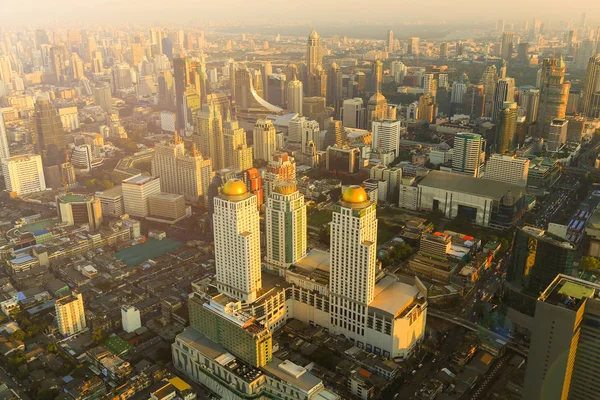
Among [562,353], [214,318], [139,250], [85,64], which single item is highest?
[85,64]

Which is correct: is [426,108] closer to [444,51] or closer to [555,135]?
[555,135]

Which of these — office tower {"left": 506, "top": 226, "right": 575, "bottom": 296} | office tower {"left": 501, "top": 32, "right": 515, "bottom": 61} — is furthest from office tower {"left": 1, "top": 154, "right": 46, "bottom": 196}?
office tower {"left": 501, "top": 32, "right": 515, "bottom": 61}

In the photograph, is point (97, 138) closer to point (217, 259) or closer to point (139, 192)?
point (139, 192)

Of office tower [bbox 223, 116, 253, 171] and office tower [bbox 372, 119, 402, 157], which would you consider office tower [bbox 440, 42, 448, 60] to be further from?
office tower [bbox 223, 116, 253, 171]

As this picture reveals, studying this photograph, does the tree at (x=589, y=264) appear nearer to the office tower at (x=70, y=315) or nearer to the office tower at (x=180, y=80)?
the office tower at (x=70, y=315)

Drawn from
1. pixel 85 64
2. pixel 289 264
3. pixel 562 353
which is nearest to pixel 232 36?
pixel 85 64
